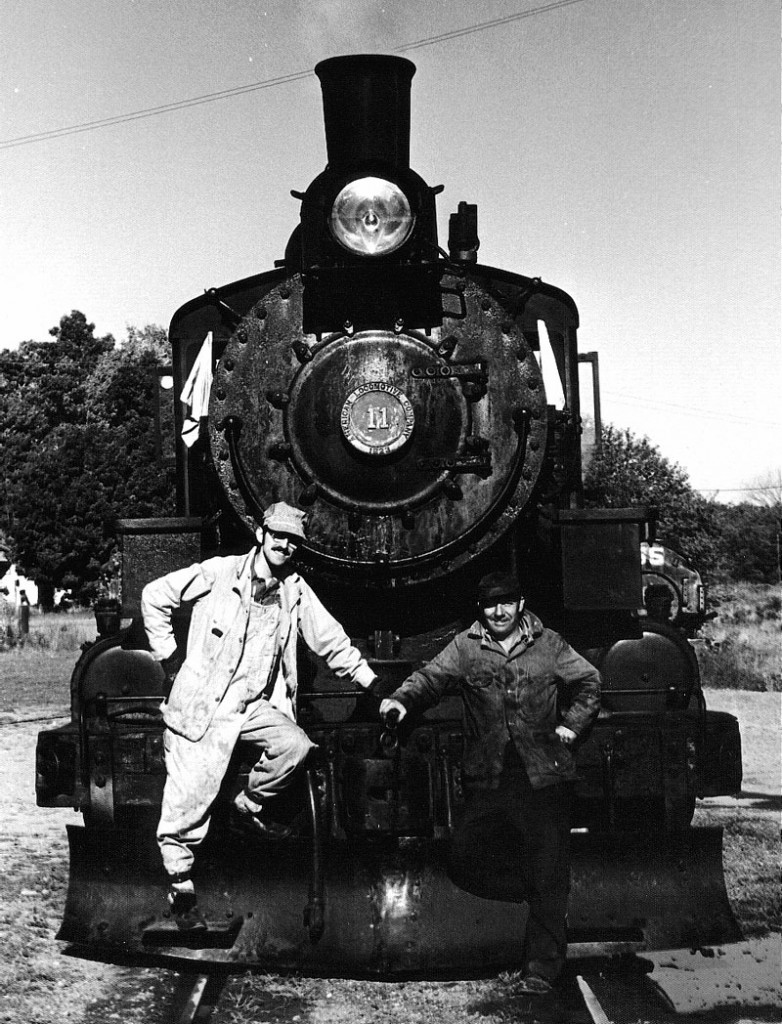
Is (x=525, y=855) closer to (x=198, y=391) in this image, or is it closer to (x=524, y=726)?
(x=524, y=726)

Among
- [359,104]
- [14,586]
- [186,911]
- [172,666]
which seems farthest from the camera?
[14,586]

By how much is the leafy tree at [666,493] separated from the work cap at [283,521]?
45.6 feet

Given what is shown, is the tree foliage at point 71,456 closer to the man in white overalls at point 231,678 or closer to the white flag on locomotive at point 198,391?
the white flag on locomotive at point 198,391

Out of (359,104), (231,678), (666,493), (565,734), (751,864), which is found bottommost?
(751,864)

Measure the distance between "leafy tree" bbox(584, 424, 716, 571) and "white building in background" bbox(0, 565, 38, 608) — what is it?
9.73 m

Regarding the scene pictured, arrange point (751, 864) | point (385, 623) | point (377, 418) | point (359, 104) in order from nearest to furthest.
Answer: point (377, 418) < point (385, 623) < point (359, 104) < point (751, 864)

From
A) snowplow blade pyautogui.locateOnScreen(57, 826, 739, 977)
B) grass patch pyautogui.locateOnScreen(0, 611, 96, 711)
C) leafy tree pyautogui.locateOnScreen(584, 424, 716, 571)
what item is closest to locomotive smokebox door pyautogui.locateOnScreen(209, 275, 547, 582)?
snowplow blade pyautogui.locateOnScreen(57, 826, 739, 977)

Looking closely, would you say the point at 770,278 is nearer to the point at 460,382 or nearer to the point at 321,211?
the point at 460,382

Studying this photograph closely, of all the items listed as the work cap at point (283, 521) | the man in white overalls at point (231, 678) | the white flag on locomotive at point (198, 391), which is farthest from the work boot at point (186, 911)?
the white flag on locomotive at point (198, 391)

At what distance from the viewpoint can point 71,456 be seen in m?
17.2

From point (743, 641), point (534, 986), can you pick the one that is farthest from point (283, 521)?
point (743, 641)

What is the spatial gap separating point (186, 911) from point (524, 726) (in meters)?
1.37

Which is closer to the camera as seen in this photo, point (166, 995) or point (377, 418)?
point (166, 995)

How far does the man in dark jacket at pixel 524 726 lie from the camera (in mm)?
4031
